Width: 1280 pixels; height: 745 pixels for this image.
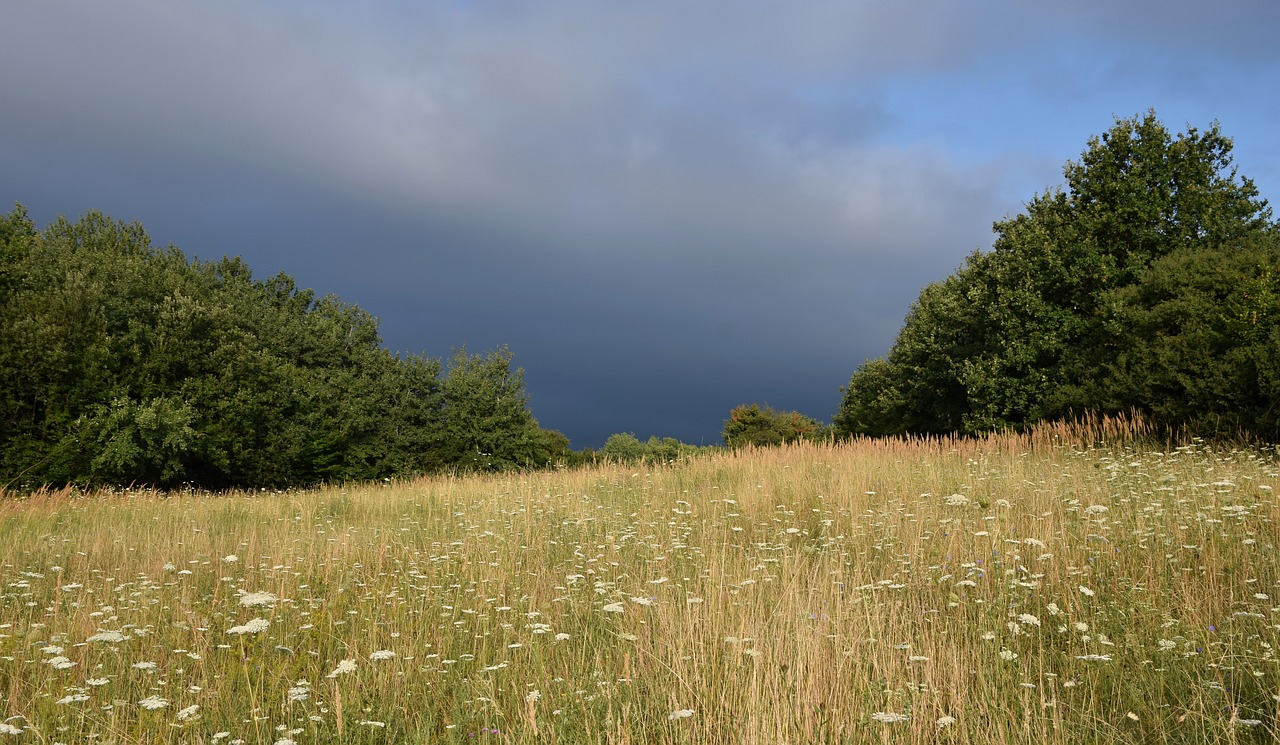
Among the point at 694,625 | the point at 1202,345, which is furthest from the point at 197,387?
the point at 1202,345

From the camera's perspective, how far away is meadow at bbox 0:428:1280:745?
3246 millimetres

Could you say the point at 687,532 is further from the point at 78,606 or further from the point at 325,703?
the point at 78,606

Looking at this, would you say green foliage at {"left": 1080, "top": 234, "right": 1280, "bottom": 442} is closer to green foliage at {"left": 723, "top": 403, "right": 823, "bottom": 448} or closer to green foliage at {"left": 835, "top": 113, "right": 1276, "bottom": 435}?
green foliage at {"left": 835, "top": 113, "right": 1276, "bottom": 435}

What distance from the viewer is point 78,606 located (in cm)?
542

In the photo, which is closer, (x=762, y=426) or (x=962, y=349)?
(x=962, y=349)

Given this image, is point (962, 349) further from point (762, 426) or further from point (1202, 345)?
point (762, 426)

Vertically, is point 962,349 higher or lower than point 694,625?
higher

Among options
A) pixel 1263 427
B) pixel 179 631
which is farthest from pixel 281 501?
pixel 1263 427

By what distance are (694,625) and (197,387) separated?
28033 mm

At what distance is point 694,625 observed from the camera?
13.0 feet

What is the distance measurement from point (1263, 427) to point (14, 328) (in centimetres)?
3415

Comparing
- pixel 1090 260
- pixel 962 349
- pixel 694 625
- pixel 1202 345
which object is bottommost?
pixel 694 625

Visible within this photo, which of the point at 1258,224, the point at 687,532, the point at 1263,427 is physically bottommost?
the point at 687,532

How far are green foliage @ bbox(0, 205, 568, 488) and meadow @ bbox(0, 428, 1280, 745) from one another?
17.0 m
